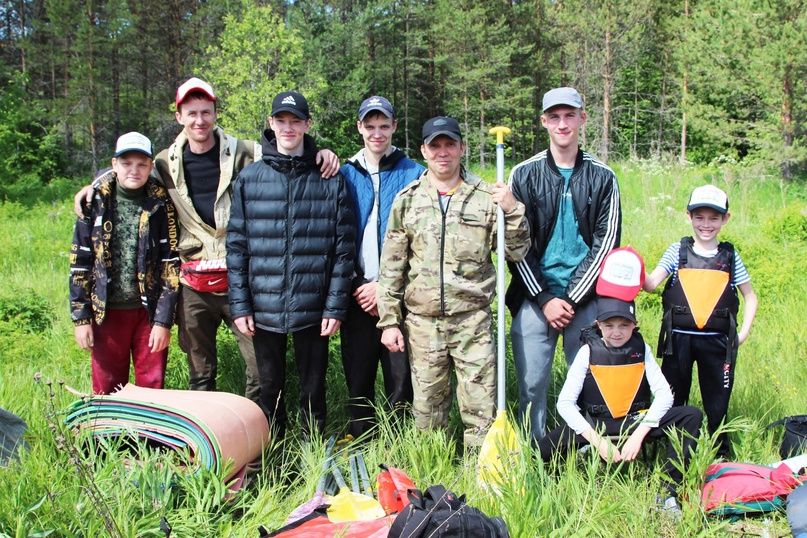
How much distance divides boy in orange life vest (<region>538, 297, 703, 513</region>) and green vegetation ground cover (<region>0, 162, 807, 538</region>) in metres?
0.15

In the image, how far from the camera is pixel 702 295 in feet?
11.4

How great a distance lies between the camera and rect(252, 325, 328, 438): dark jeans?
3.73 m

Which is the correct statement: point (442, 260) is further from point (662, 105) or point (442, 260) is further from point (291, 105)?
point (662, 105)

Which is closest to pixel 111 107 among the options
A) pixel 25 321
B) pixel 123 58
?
pixel 123 58

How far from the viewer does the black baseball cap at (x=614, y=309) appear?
10.3 feet

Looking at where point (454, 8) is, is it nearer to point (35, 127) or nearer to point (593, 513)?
point (35, 127)

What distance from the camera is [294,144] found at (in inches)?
142

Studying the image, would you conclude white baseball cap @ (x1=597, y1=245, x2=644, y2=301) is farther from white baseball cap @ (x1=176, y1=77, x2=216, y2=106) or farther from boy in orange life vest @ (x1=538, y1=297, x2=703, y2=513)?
white baseball cap @ (x1=176, y1=77, x2=216, y2=106)

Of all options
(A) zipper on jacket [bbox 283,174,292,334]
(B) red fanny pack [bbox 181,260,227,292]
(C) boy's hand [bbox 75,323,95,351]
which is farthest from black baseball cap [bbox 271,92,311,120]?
(C) boy's hand [bbox 75,323,95,351]

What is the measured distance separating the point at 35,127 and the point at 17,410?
1149 inches

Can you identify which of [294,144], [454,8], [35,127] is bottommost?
[294,144]

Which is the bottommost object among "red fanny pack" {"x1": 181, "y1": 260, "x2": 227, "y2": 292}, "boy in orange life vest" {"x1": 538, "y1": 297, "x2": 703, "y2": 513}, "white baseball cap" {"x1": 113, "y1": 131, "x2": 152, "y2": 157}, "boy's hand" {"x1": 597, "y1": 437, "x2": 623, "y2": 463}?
"boy's hand" {"x1": 597, "y1": 437, "x2": 623, "y2": 463}

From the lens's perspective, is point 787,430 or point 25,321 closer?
point 787,430

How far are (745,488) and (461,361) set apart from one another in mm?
1531
